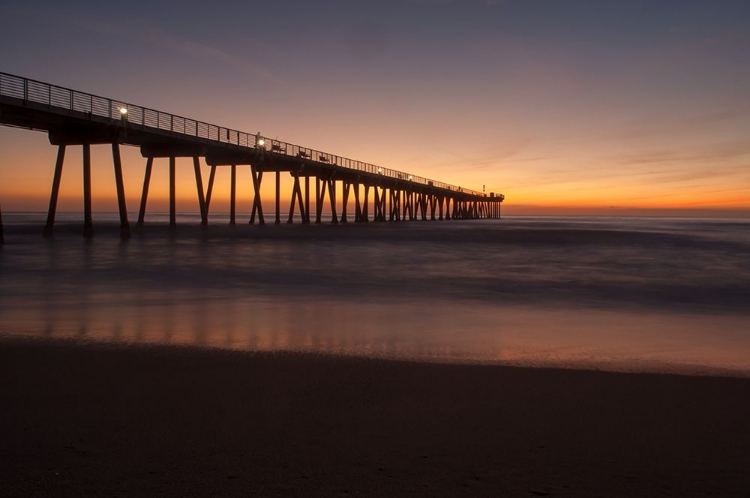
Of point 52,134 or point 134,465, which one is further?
point 52,134

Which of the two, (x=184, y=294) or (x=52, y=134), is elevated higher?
(x=52, y=134)

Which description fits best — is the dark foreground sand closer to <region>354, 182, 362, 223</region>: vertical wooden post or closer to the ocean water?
the ocean water

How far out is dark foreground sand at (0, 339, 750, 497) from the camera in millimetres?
2211

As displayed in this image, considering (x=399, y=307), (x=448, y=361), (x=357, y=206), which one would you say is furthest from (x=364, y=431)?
(x=357, y=206)

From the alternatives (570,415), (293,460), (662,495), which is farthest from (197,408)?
(662,495)

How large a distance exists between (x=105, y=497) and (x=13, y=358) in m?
2.64

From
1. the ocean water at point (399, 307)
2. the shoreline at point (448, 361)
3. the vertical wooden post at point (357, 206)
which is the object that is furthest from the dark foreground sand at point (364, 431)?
the vertical wooden post at point (357, 206)

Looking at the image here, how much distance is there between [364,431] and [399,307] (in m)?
5.18

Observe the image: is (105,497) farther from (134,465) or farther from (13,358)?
(13,358)

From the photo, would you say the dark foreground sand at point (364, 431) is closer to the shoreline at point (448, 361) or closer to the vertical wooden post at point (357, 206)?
the shoreline at point (448, 361)

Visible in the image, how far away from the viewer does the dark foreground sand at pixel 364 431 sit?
221 cm

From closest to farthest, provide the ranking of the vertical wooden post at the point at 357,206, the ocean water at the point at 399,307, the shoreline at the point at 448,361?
the shoreline at the point at 448,361
the ocean water at the point at 399,307
the vertical wooden post at the point at 357,206

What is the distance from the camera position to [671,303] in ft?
29.2

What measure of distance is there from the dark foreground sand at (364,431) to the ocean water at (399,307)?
0.84 metres
